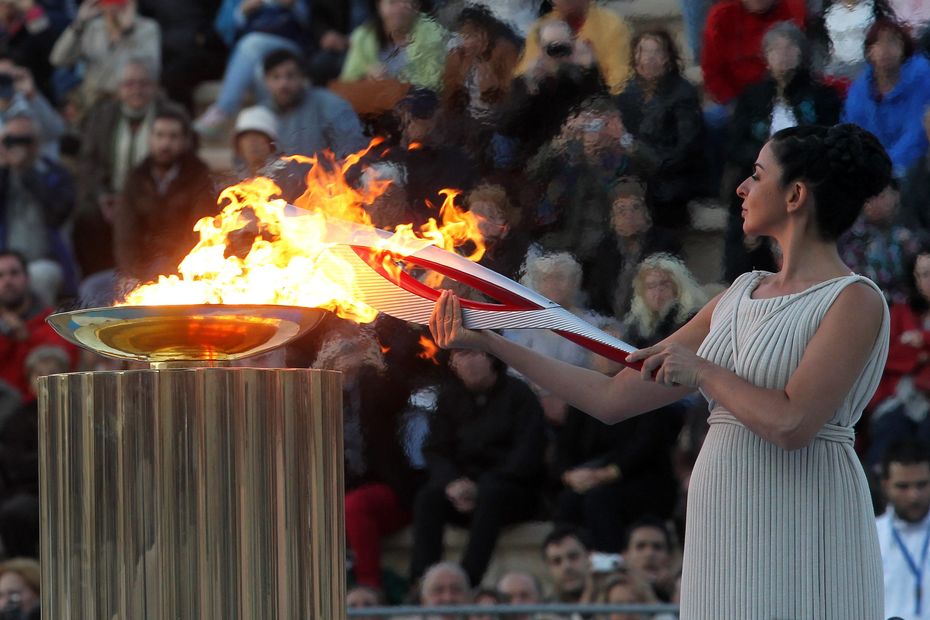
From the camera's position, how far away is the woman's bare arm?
2.36 meters

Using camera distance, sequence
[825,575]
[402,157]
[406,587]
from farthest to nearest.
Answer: [406,587], [402,157], [825,575]

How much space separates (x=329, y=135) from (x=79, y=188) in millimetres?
1784

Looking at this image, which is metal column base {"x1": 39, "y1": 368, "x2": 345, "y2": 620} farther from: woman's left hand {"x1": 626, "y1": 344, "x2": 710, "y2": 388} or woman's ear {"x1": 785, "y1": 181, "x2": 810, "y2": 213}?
woman's ear {"x1": 785, "y1": 181, "x2": 810, "y2": 213}

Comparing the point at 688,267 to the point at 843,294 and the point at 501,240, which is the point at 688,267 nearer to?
the point at 501,240

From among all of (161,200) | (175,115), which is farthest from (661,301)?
(175,115)

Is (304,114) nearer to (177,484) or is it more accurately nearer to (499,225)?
(499,225)

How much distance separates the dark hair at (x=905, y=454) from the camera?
4301 millimetres

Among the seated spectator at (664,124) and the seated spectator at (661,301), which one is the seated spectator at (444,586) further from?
the seated spectator at (664,124)

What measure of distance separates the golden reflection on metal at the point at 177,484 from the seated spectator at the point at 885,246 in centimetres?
287

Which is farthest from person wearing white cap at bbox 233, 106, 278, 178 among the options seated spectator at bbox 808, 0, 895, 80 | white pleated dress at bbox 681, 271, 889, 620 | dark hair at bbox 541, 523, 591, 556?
white pleated dress at bbox 681, 271, 889, 620

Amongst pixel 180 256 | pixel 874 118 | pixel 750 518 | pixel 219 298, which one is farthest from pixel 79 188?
pixel 750 518

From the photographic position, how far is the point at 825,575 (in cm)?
202

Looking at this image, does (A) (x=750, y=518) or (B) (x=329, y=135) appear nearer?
(A) (x=750, y=518)

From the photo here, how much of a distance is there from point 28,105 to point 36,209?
55 cm
